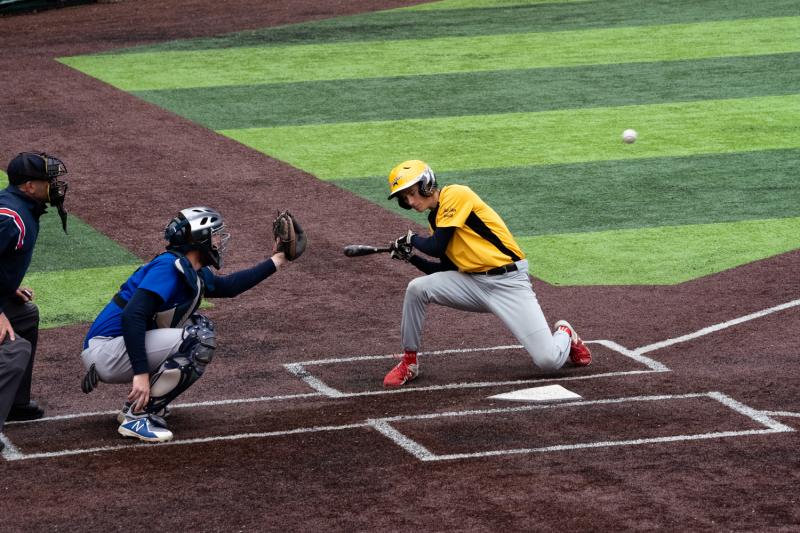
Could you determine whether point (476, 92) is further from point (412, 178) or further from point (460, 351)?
point (412, 178)

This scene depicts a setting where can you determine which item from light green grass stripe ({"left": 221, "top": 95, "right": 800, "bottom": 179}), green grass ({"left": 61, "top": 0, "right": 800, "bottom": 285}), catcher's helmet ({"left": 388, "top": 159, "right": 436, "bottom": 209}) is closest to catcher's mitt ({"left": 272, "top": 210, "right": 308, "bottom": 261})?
catcher's helmet ({"left": 388, "top": 159, "right": 436, "bottom": 209})

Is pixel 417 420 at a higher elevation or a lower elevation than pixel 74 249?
lower

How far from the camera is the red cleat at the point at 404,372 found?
28.7 ft

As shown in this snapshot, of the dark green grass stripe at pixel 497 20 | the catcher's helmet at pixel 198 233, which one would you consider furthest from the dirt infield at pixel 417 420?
the dark green grass stripe at pixel 497 20

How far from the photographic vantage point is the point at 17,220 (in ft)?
25.1

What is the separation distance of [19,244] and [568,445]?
11.2 feet

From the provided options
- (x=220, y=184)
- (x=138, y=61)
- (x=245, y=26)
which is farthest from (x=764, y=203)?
(x=245, y=26)

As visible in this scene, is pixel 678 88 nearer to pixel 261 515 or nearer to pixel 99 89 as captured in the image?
pixel 99 89

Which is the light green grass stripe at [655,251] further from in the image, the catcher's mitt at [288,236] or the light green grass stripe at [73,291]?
the catcher's mitt at [288,236]

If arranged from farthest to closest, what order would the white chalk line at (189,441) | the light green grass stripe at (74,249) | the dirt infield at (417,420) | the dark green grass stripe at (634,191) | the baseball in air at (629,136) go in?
the baseball in air at (629,136) → the dark green grass stripe at (634,191) → the light green grass stripe at (74,249) → the white chalk line at (189,441) → the dirt infield at (417,420)

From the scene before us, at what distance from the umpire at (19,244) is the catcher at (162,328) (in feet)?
1.46

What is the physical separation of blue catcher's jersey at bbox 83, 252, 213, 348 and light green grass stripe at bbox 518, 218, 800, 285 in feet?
14.9

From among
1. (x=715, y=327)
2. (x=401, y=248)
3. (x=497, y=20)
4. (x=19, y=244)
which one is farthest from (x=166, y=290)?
(x=497, y=20)

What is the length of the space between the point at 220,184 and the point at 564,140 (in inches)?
178
